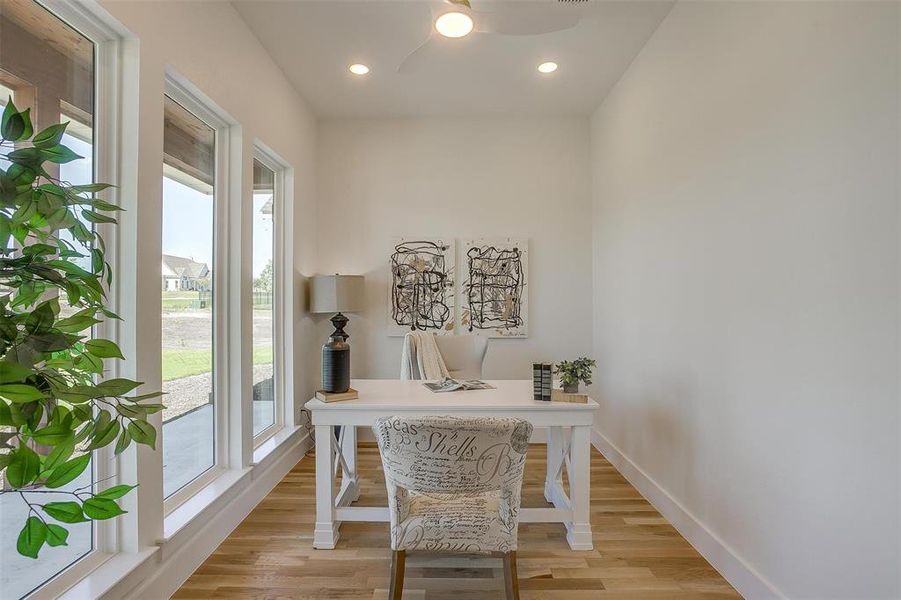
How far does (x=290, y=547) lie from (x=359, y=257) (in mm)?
2496

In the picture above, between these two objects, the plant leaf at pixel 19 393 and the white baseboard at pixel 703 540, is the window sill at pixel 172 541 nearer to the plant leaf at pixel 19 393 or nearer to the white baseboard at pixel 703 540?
the plant leaf at pixel 19 393

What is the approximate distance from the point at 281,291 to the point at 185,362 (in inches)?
50.5

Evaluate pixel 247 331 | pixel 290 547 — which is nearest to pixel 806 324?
pixel 290 547

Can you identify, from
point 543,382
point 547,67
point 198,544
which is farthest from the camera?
point 547,67

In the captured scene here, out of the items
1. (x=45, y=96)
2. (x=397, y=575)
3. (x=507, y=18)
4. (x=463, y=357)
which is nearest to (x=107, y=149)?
(x=45, y=96)

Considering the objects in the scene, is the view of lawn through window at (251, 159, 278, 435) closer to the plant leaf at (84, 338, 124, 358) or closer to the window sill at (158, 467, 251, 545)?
the window sill at (158, 467, 251, 545)

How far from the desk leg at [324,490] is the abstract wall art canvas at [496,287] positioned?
79.7 inches

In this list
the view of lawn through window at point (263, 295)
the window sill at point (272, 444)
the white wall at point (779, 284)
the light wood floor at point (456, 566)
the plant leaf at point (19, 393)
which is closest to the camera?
the plant leaf at point (19, 393)

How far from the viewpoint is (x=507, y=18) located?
6.75ft

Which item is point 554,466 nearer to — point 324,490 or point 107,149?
point 324,490

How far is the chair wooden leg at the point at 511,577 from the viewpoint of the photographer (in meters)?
1.77

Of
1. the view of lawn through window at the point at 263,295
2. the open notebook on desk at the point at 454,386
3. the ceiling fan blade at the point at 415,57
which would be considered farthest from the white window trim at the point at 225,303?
the open notebook on desk at the point at 454,386

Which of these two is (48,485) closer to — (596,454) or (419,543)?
(419,543)

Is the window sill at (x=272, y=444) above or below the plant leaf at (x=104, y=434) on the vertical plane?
below
